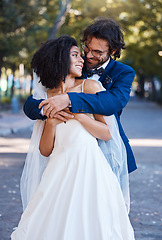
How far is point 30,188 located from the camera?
12.6 ft

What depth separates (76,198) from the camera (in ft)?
10.8

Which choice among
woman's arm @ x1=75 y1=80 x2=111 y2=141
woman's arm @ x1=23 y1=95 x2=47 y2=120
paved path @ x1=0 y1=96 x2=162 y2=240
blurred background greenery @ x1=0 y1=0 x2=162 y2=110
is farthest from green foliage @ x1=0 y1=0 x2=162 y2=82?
woman's arm @ x1=75 y1=80 x2=111 y2=141

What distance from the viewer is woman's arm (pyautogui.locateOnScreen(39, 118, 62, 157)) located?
3.38 metres

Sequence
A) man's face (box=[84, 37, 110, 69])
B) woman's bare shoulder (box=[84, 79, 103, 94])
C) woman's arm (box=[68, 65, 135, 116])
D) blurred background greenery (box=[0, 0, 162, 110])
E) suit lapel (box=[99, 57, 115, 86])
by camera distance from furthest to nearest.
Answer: blurred background greenery (box=[0, 0, 162, 110]), suit lapel (box=[99, 57, 115, 86]), man's face (box=[84, 37, 110, 69]), woman's bare shoulder (box=[84, 79, 103, 94]), woman's arm (box=[68, 65, 135, 116])

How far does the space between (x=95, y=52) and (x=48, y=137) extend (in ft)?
2.30

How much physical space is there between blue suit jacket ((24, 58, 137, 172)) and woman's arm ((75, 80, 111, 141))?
0.06m

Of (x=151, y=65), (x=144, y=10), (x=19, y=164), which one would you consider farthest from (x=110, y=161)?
(x=151, y=65)

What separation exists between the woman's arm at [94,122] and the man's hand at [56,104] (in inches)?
5.0

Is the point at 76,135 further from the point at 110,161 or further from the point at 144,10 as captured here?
the point at 144,10

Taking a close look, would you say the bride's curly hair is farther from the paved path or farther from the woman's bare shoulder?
the paved path

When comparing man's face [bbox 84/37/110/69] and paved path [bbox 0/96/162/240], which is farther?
paved path [bbox 0/96/162/240]

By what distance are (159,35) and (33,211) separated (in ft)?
106

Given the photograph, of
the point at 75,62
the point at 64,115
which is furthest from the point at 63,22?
the point at 64,115

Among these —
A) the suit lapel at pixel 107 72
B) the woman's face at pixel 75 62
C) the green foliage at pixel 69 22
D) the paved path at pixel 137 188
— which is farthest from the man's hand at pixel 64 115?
the green foliage at pixel 69 22
